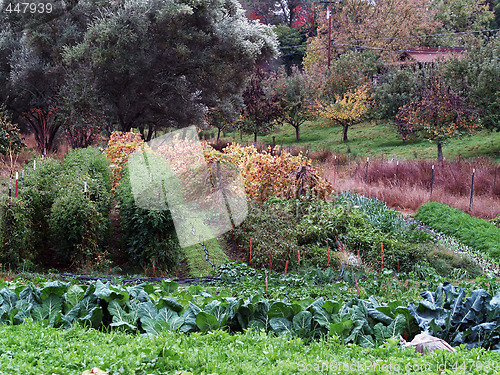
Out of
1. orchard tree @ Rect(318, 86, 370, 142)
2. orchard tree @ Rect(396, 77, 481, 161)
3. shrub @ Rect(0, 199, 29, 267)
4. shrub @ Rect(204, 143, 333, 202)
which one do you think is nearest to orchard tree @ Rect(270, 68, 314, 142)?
orchard tree @ Rect(318, 86, 370, 142)

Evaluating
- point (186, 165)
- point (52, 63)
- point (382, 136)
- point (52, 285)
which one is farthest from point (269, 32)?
point (52, 285)

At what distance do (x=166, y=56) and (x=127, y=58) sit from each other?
5.30 ft

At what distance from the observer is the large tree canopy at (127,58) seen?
18.1 metres

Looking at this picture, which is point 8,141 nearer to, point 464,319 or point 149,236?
point 149,236

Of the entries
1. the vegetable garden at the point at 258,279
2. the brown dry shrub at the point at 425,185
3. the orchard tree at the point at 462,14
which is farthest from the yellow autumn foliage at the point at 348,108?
the vegetable garden at the point at 258,279

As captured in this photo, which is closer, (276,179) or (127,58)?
(276,179)

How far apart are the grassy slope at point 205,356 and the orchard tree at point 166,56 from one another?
52.4ft

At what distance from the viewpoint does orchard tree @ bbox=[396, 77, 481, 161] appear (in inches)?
848

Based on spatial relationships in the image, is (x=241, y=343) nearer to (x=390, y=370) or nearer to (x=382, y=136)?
(x=390, y=370)

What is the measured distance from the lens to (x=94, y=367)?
2.96 m

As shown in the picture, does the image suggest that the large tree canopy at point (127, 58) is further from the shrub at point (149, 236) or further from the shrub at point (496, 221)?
the shrub at point (496, 221)

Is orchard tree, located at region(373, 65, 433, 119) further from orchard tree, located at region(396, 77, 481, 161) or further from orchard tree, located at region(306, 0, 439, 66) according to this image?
orchard tree, located at region(306, 0, 439, 66)

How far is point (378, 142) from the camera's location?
94.6ft

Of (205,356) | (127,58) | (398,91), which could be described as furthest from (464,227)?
(398,91)
